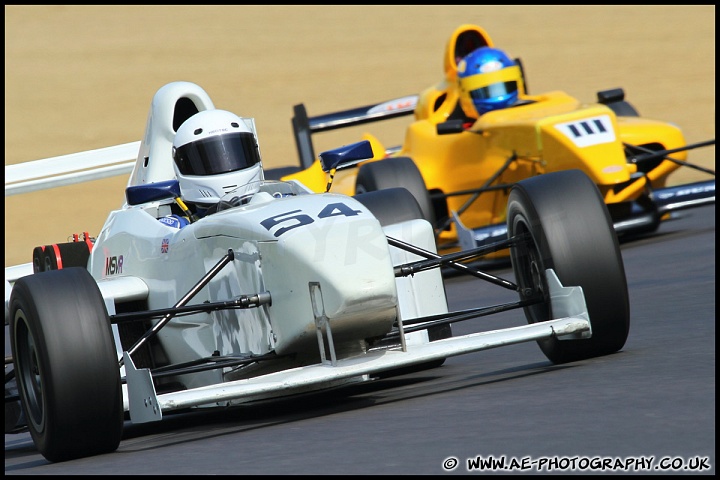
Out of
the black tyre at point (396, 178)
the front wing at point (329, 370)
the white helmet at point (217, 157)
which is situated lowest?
the front wing at point (329, 370)

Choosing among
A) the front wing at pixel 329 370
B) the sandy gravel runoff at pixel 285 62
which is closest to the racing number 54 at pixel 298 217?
the front wing at pixel 329 370

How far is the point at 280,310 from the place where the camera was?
6914 mm

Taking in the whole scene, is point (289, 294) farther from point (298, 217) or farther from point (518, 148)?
point (518, 148)

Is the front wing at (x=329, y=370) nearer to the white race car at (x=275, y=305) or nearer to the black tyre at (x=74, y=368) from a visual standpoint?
the white race car at (x=275, y=305)

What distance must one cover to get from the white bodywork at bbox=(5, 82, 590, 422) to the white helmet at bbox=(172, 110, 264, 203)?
9.1 inches

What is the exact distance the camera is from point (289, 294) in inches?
268

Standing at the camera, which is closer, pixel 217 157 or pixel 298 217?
pixel 298 217

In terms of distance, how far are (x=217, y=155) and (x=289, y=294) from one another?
1.76 metres

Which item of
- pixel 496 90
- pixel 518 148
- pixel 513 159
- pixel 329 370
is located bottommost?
pixel 329 370

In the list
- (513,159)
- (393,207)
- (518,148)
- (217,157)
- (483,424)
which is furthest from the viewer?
(513,159)

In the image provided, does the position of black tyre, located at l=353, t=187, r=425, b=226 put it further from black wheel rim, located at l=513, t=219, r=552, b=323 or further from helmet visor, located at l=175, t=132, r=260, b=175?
black wheel rim, located at l=513, t=219, r=552, b=323

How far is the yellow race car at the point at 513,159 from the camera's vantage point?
1347 centimetres

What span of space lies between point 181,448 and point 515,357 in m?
2.57

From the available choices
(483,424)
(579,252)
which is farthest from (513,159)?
(483,424)
